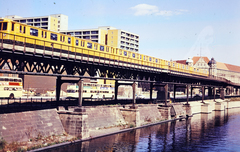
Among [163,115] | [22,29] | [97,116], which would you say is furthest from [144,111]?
[22,29]

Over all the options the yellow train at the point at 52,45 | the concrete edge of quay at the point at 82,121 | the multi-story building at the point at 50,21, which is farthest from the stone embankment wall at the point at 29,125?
the multi-story building at the point at 50,21

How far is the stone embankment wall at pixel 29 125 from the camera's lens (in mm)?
29717

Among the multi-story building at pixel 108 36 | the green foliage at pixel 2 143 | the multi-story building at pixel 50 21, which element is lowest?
the green foliage at pixel 2 143

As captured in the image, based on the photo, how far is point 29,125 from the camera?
32781 millimetres

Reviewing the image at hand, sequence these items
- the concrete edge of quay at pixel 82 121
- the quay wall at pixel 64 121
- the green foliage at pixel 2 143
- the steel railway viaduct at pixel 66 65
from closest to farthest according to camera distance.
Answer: the green foliage at pixel 2 143 < the steel railway viaduct at pixel 66 65 < the quay wall at pixel 64 121 < the concrete edge of quay at pixel 82 121

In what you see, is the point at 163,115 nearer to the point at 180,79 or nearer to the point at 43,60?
the point at 180,79

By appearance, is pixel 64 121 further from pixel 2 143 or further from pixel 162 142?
pixel 162 142

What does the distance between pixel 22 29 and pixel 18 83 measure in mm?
25274

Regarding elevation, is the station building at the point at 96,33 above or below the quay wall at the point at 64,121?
above

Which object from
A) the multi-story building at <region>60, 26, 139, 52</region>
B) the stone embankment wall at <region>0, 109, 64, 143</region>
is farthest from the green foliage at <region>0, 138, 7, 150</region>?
the multi-story building at <region>60, 26, 139, 52</region>

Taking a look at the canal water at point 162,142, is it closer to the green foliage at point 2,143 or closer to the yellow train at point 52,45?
the green foliage at point 2,143

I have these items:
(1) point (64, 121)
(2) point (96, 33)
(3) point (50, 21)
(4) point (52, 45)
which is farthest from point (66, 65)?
(3) point (50, 21)

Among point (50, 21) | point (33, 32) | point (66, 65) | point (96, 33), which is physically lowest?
point (66, 65)

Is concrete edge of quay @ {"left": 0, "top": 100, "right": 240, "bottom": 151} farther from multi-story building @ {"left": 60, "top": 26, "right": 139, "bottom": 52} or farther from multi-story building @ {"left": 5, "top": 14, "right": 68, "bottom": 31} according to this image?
multi-story building @ {"left": 5, "top": 14, "right": 68, "bottom": 31}
